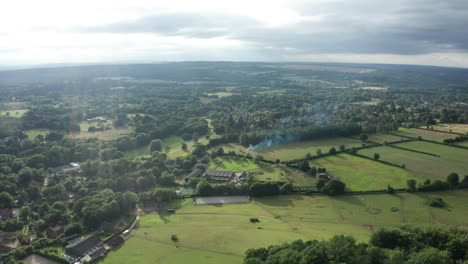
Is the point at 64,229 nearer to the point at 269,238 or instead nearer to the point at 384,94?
the point at 269,238

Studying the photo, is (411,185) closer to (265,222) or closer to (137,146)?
(265,222)

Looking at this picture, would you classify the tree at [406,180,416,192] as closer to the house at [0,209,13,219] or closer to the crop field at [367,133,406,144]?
the crop field at [367,133,406,144]

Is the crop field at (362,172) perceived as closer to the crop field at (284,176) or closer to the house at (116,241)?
the crop field at (284,176)

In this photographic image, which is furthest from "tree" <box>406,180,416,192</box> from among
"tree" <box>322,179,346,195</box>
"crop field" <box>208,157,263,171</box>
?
"crop field" <box>208,157,263,171</box>

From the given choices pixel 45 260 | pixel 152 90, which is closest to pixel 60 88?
pixel 152 90

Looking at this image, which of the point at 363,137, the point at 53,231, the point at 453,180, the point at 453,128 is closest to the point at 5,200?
the point at 53,231

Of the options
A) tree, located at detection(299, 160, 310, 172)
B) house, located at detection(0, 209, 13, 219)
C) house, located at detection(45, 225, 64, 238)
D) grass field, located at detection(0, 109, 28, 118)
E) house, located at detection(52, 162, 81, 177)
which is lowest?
house, located at detection(45, 225, 64, 238)
